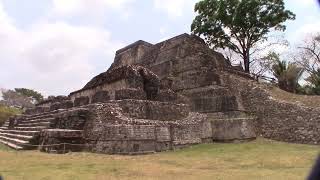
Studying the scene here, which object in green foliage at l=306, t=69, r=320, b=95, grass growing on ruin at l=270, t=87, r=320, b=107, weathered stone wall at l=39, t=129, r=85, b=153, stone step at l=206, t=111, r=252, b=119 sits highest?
green foliage at l=306, t=69, r=320, b=95

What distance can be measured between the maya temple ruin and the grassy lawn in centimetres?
113

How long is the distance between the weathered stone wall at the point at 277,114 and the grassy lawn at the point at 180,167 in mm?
4384

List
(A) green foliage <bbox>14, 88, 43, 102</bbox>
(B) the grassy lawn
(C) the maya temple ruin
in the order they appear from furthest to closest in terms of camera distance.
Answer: (A) green foliage <bbox>14, 88, 43, 102</bbox>, (C) the maya temple ruin, (B) the grassy lawn

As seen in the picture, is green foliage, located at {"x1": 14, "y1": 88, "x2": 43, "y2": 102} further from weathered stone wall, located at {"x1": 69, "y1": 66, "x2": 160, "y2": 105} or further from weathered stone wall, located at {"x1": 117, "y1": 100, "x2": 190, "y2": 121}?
weathered stone wall, located at {"x1": 117, "y1": 100, "x2": 190, "y2": 121}

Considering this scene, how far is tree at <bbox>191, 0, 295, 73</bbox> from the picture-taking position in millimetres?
24438

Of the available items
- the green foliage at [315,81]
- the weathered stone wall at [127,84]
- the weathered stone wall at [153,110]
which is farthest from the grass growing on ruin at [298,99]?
the green foliage at [315,81]

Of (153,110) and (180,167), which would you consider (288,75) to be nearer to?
(153,110)

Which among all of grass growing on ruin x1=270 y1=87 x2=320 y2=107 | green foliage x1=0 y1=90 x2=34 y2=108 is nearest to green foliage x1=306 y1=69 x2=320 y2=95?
grass growing on ruin x1=270 y1=87 x2=320 y2=107

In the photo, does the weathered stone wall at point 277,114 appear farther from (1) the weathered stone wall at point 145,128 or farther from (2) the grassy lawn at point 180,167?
(2) the grassy lawn at point 180,167

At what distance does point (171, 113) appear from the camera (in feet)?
55.1

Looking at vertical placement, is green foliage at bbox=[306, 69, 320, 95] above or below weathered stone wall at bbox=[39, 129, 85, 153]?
above

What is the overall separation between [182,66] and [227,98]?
4.52 m

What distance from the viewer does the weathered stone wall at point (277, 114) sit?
1720 centimetres

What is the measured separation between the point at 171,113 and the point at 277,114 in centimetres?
542
